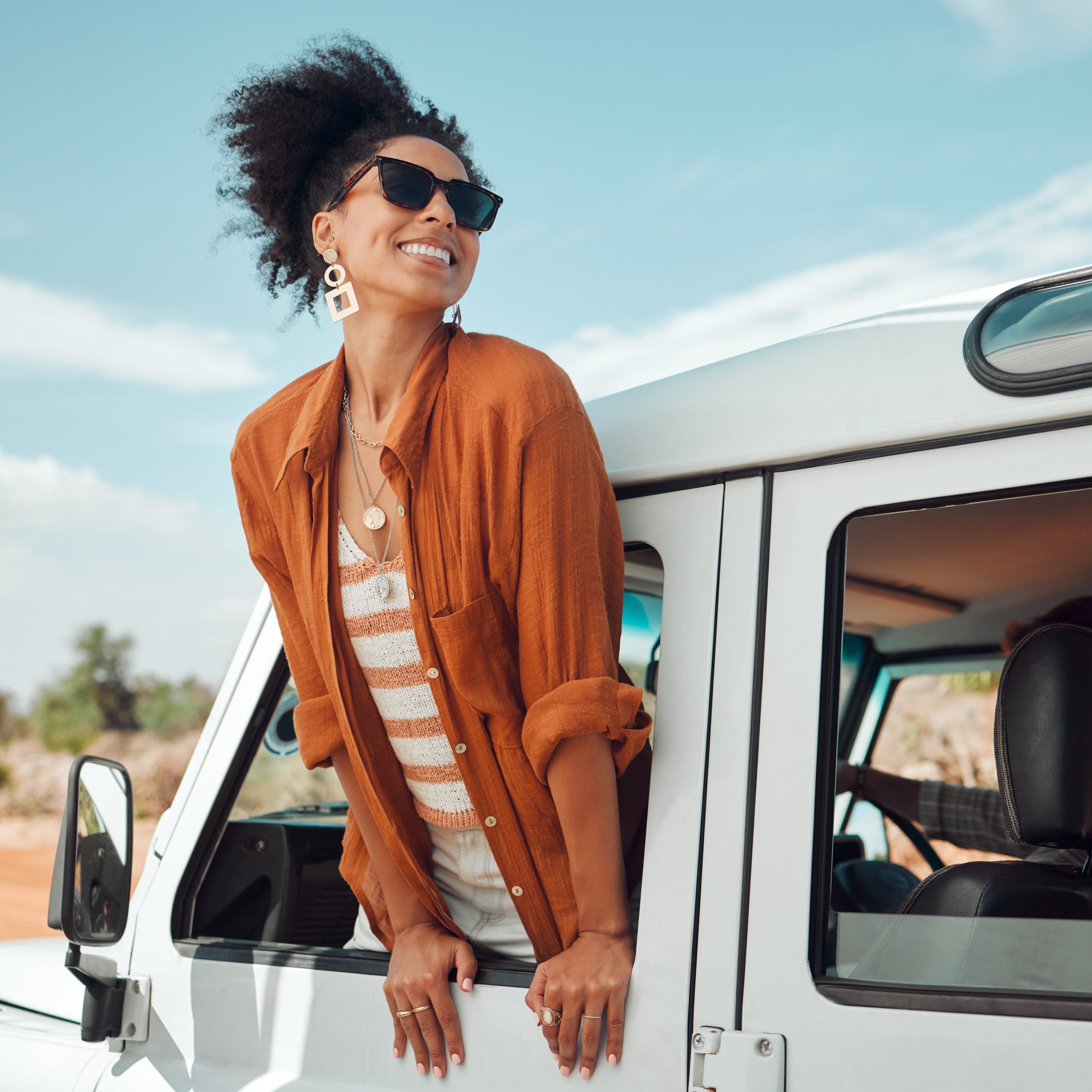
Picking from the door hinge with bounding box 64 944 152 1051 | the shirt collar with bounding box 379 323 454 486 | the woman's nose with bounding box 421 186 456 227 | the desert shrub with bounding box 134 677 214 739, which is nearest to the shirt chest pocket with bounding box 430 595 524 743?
the shirt collar with bounding box 379 323 454 486

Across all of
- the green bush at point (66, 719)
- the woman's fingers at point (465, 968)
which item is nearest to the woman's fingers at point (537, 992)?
the woman's fingers at point (465, 968)

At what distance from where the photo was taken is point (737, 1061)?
4.07 feet

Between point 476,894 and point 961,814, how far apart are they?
6.96ft

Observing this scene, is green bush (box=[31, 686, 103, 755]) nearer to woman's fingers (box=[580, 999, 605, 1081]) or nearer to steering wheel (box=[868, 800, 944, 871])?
steering wheel (box=[868, 800, 944, 871])

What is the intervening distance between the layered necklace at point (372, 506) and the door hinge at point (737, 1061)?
0.77 m

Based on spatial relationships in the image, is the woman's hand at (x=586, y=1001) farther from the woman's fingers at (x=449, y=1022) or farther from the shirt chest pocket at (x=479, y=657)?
the shirt chest pocket at (x=479, y=657)

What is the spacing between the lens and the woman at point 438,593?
1.50m

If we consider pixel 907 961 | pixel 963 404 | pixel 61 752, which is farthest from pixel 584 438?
pixel 61 752

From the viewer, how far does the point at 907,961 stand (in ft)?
4.19

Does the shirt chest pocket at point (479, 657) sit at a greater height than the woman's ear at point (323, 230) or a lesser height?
lesser

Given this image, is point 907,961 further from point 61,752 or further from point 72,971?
point 61,752

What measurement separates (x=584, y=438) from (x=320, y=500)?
18.0 inches

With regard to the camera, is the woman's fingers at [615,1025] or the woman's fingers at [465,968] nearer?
the woman's fingers at [615,1025]

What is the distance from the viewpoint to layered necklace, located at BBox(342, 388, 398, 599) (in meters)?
1.66
